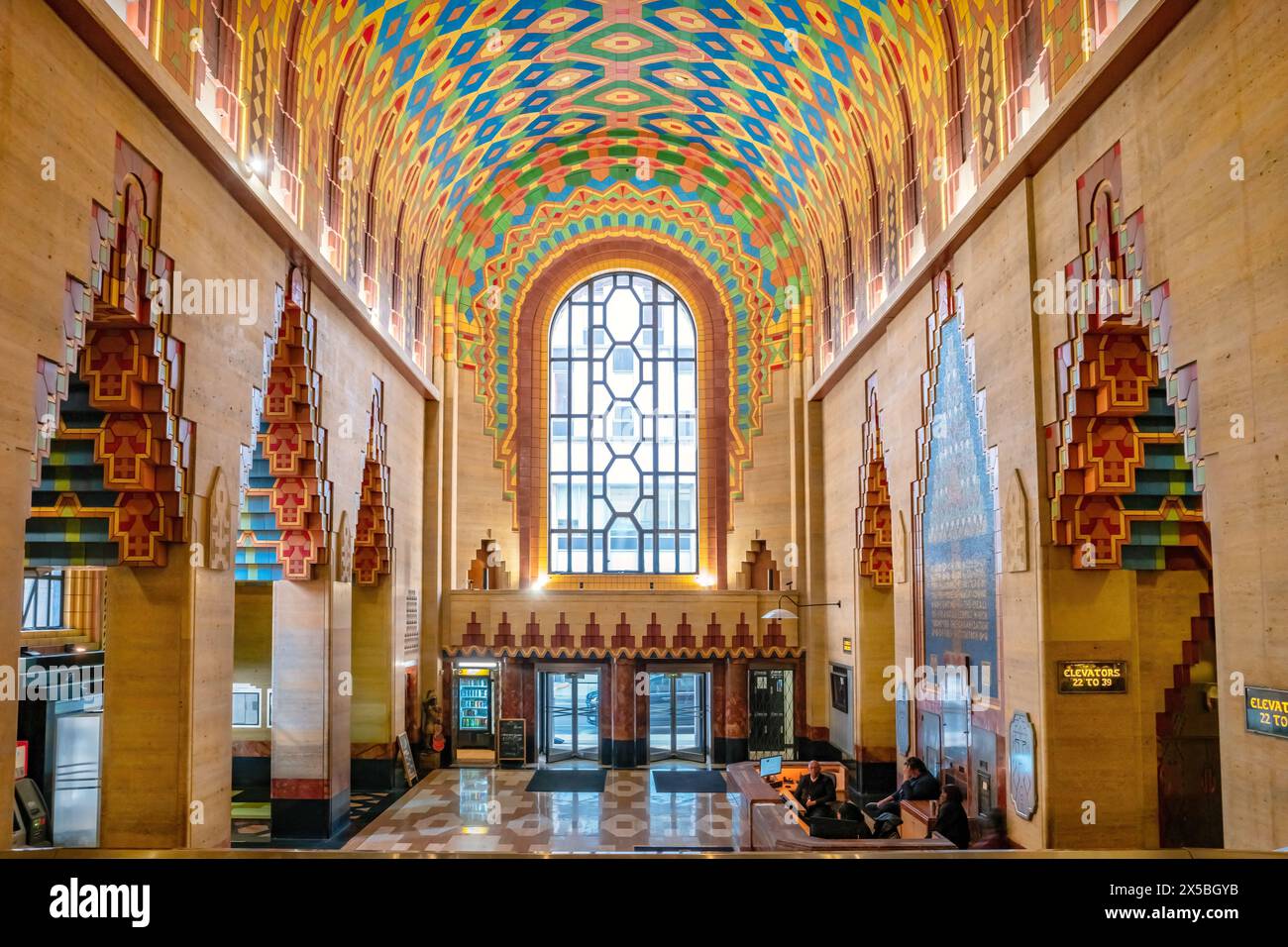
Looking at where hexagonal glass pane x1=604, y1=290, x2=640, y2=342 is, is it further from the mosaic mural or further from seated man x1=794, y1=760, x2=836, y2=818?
seated man x1=794, y1=760, x2=836, y2=818

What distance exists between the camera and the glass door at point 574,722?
1953cm

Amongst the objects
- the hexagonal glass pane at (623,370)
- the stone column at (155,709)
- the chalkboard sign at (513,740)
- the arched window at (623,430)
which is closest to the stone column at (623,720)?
the chalkboard sign at (513,740)

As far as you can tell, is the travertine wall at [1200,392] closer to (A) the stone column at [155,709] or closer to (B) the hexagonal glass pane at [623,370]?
(A) the stone column at [155,709]

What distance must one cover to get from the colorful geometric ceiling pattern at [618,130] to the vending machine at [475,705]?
512 centimetres

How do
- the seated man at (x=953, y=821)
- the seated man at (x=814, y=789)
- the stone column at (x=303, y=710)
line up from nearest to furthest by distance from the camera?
the seated man at (x=953, y=821) → the seated man at (x=814, y=789) → the stone column at (x=303, y=710)

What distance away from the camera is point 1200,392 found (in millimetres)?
6445

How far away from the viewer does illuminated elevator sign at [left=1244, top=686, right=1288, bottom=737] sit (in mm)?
5570

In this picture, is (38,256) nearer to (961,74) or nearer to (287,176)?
(287,176)

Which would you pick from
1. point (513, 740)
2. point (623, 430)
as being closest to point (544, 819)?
point (513, 740)

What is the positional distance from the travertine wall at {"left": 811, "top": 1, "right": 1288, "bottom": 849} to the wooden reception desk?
1.32m

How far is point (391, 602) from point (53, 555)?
24.5 ft

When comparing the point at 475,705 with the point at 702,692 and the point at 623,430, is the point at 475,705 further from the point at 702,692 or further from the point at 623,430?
the point at 623,430

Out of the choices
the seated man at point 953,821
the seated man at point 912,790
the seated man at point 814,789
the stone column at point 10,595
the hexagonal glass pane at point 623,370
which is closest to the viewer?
the stone column at point 10,595
